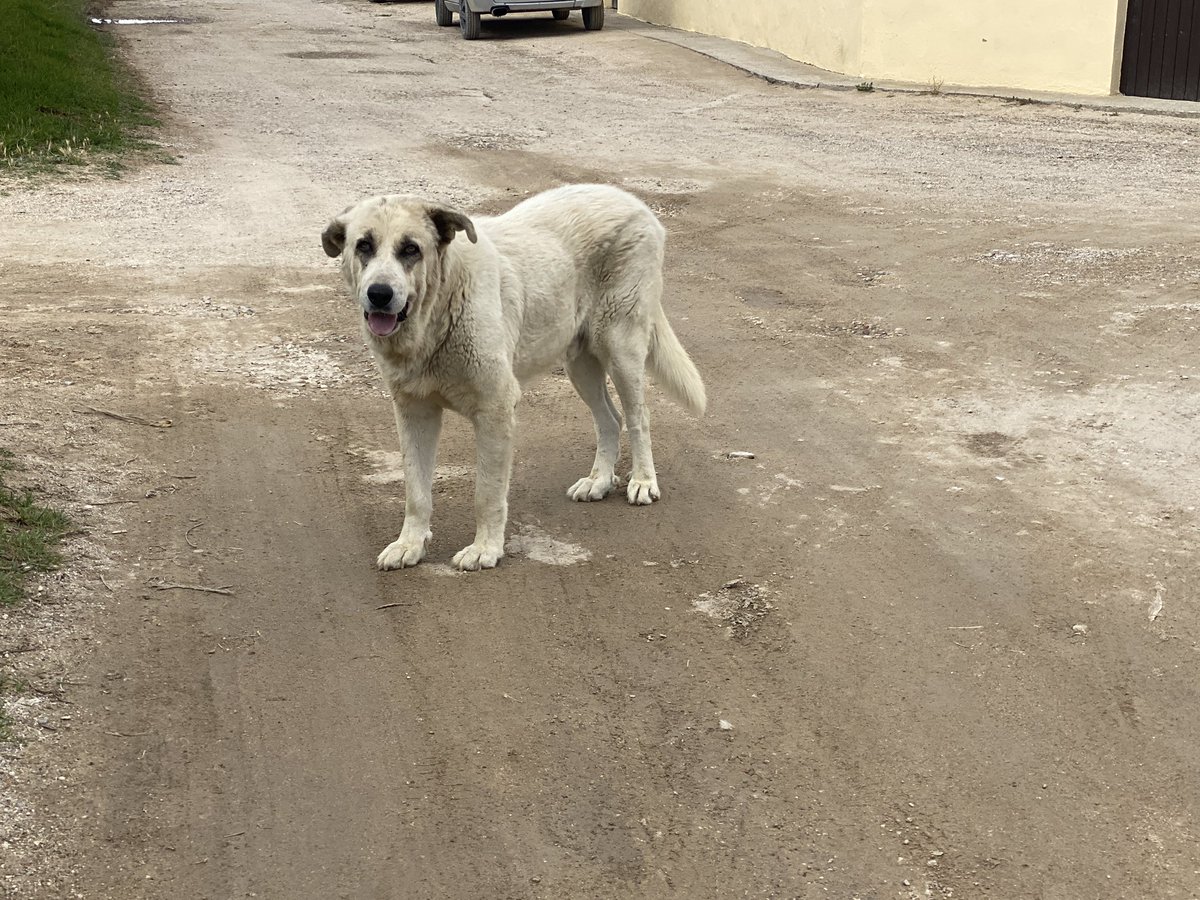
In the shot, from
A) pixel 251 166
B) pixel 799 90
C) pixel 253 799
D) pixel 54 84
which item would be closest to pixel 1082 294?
pixel 253 799

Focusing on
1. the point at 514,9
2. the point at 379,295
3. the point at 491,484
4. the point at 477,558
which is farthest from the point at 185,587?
the point at 514,9

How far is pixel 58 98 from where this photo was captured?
48.8 feet

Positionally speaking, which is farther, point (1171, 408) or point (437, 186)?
point (437, 186)

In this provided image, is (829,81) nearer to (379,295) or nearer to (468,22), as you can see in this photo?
(468,22)

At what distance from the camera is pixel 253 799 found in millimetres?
4109

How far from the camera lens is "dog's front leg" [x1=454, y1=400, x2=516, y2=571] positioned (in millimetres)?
5613

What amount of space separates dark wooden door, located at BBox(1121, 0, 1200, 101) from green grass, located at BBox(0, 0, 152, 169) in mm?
11226

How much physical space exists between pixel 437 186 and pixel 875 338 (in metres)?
5.25

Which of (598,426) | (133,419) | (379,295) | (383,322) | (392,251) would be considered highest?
(392,251)

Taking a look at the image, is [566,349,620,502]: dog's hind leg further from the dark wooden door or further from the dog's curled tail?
the dark wooden door

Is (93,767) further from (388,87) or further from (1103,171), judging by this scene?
(388,87)

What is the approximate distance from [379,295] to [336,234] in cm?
44

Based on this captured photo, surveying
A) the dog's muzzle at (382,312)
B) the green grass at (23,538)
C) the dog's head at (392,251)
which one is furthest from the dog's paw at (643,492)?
the green grass at (23,538)

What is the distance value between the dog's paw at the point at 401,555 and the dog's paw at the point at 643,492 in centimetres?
106
